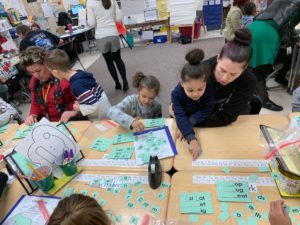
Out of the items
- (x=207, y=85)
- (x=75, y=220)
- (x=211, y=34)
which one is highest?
(x=75, y=220)

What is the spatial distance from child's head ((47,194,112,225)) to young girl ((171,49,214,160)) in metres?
0.63

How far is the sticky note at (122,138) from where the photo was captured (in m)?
1.33

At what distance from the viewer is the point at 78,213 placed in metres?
0.56

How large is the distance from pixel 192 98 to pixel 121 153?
52 cm

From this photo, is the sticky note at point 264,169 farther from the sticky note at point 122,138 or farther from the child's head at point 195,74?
the sticky note at point 122,138

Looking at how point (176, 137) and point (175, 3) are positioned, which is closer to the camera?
point (176, 137)

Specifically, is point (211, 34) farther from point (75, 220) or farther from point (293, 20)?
point (75, 220)

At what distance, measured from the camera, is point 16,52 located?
430 centimetres

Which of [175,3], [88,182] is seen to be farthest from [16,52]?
[88,182]

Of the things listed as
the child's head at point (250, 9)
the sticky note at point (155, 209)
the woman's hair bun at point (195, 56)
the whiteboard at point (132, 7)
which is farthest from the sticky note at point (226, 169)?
the whiteboard at point (132, 7)

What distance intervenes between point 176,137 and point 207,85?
359 mm

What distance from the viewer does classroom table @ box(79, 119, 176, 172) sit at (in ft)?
3.71

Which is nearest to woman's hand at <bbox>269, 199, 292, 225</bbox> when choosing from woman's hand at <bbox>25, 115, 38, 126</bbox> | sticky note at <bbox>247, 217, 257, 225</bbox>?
sticky note at <bbox>247, 217, 257, 225</bbox>

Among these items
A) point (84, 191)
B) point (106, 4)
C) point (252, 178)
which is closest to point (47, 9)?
point (106, 4)
